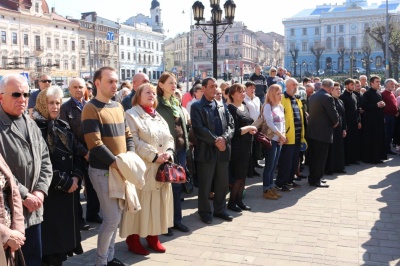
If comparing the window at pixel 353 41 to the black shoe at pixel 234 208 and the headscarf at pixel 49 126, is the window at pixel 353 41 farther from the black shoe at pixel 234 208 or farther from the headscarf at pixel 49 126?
the headscarf at pixel 49 126

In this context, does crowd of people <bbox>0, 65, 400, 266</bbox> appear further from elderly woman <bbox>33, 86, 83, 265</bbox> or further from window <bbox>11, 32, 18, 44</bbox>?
window <bbox>11, 32, 18, 44</bbox>

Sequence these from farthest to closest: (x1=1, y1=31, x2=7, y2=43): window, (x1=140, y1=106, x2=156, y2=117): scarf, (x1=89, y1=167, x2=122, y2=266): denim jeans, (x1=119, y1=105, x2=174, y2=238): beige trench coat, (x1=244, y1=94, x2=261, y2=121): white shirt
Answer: (x1=1, y1=31, x2=7, y2=43): window → (x1=244, y1=94, x2=261, y2=121): white shirt → (x1=140, y1=106, x2=156, y2=117): scarf → (x1=119, y1=105, x2=174, y2=238): beige trench coat → (x1=89, y1=167, x2=122, y2=266): denim jeans

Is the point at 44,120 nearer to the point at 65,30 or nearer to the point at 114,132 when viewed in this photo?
the point at 114,132

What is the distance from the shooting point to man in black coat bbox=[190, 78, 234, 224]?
581 centimetres

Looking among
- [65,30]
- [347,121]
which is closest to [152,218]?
[347,121]

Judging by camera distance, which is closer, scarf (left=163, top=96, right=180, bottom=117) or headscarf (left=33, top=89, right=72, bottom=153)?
headscarf (left=33, top=89, right=72, bottom=153)

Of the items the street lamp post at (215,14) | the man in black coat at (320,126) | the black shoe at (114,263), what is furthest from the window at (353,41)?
the black shoe at (114,263)

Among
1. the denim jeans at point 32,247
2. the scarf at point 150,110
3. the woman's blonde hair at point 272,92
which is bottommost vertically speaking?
the denim jeans at point 32,247

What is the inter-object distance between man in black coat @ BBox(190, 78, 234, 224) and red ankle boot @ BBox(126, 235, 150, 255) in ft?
4.43

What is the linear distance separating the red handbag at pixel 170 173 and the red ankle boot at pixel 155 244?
75 centimetres

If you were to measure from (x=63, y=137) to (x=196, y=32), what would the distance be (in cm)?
9768

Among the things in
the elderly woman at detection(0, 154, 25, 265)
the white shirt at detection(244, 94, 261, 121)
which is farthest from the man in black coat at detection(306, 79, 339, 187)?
the elderly woman at detection(0, 154, 25, 265)

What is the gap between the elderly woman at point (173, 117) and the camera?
5517 millimetres

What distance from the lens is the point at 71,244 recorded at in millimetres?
4223
